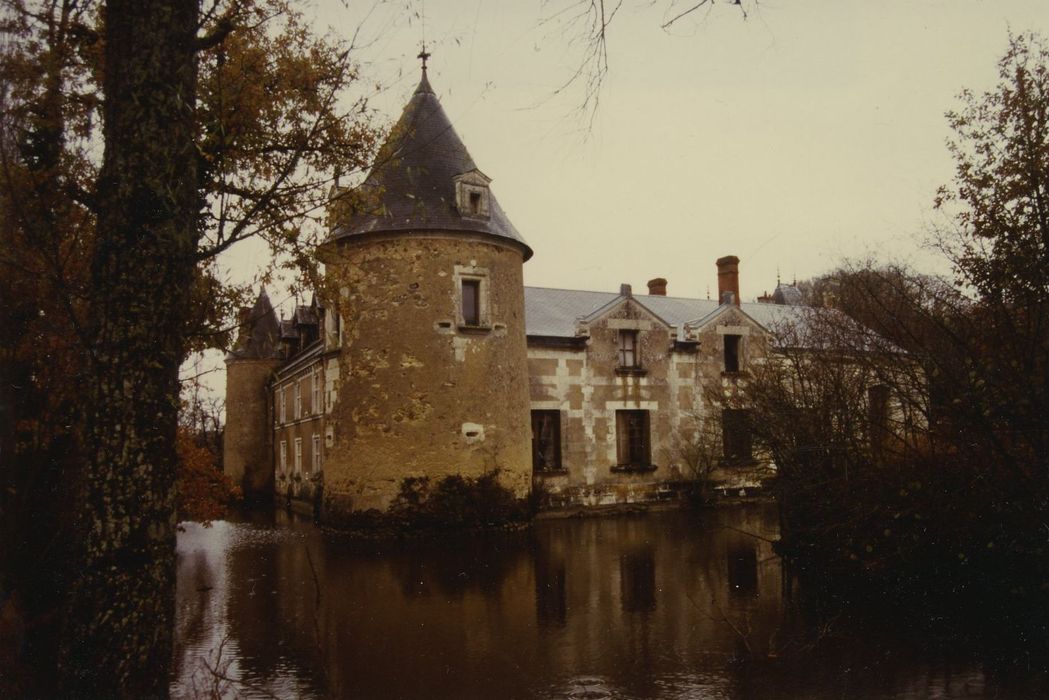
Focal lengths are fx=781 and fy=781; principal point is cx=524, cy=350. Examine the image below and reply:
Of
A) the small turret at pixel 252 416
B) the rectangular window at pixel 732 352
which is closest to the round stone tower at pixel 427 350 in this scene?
the rectangular window at pixel 732 352

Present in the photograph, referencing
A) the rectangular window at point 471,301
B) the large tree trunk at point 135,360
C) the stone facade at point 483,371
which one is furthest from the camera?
the rectangular window at point 471,301

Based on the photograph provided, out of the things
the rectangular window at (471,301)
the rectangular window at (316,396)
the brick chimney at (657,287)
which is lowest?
the rectangular window at (316,396)

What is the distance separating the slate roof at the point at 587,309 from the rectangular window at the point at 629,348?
3.55 feet

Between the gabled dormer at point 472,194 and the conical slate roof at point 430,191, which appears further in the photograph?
the gabled dormer at point 472,194

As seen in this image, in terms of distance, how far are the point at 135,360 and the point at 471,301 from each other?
1509cm

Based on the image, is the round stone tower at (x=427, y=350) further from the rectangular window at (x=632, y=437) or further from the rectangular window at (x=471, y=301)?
the rectangular window at (x=632, y=437)

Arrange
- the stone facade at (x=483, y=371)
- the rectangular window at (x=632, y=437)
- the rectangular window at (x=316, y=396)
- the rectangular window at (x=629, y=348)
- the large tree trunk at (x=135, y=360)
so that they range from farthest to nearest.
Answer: the rectangular window at (x=316, y=396) → the rectangular window at (x=629, y=348) → the rectangular window at (x=632, y=437) → the stone facade at (x=483, y=371) → the large tree trunk at (x=135, y=360)

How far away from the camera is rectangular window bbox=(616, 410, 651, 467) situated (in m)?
24.1

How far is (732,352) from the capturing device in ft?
86.8

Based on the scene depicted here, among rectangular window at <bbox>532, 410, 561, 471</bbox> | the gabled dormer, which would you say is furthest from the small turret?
the gabled dormer

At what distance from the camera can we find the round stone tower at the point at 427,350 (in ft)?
59.9

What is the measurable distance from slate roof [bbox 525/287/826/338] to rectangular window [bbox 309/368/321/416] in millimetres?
6928

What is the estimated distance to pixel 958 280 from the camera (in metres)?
8.49

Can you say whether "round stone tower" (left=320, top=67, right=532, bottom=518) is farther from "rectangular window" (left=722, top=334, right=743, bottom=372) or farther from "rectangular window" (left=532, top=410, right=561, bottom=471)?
"rectangular window" (left=722, top=334, right=743, bottom=372)
